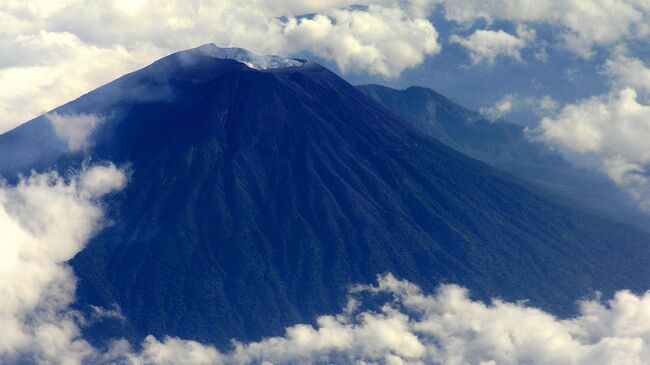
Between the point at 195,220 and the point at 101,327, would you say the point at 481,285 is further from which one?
the point at 101,327

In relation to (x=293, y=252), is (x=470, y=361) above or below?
below

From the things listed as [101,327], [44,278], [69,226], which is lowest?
[101,327]

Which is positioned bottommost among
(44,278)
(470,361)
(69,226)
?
(470,361)

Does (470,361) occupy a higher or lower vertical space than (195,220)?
lower

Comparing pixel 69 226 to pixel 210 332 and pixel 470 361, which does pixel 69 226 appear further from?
pixel 470 361

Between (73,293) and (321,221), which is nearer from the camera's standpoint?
(73,293)

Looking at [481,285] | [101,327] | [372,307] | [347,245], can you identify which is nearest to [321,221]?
[347,245]

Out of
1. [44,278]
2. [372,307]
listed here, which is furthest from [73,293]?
[372,307]

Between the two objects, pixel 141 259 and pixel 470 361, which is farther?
pixel 141 259

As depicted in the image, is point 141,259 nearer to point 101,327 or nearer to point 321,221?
point 101,327
